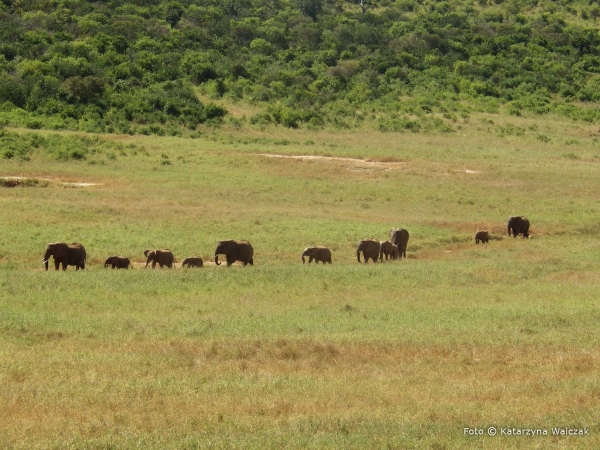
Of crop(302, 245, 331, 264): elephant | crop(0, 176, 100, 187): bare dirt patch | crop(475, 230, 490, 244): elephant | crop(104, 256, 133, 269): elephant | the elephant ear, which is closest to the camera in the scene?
the elephant ear

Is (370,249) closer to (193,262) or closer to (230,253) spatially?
(230,253)

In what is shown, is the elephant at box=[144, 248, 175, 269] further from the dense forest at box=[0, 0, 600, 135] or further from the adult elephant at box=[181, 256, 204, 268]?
the dense forest at box=[0, 0, 600, 135]

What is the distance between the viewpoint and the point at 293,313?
61.8 ft

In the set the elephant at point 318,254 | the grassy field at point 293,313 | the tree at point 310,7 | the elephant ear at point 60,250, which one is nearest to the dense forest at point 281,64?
the tree at point 310,7

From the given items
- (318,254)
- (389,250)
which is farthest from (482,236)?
(318,254)

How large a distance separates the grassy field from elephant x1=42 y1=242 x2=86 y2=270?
116cm

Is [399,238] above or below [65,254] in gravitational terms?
above

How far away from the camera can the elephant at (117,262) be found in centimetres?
2636

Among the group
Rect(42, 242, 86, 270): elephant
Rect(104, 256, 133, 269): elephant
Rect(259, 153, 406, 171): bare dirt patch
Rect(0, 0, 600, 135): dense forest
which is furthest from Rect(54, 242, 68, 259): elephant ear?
Rect(0, 0, 600, 135): dense forest

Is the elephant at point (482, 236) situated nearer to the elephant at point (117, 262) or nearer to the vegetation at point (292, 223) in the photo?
the vegetation at point (292, 223)

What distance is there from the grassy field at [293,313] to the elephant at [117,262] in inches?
33.0

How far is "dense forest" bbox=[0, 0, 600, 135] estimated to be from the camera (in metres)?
60.3

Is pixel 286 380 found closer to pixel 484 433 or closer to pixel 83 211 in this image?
pixel 484 433

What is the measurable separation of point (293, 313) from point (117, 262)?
914 centimetres
